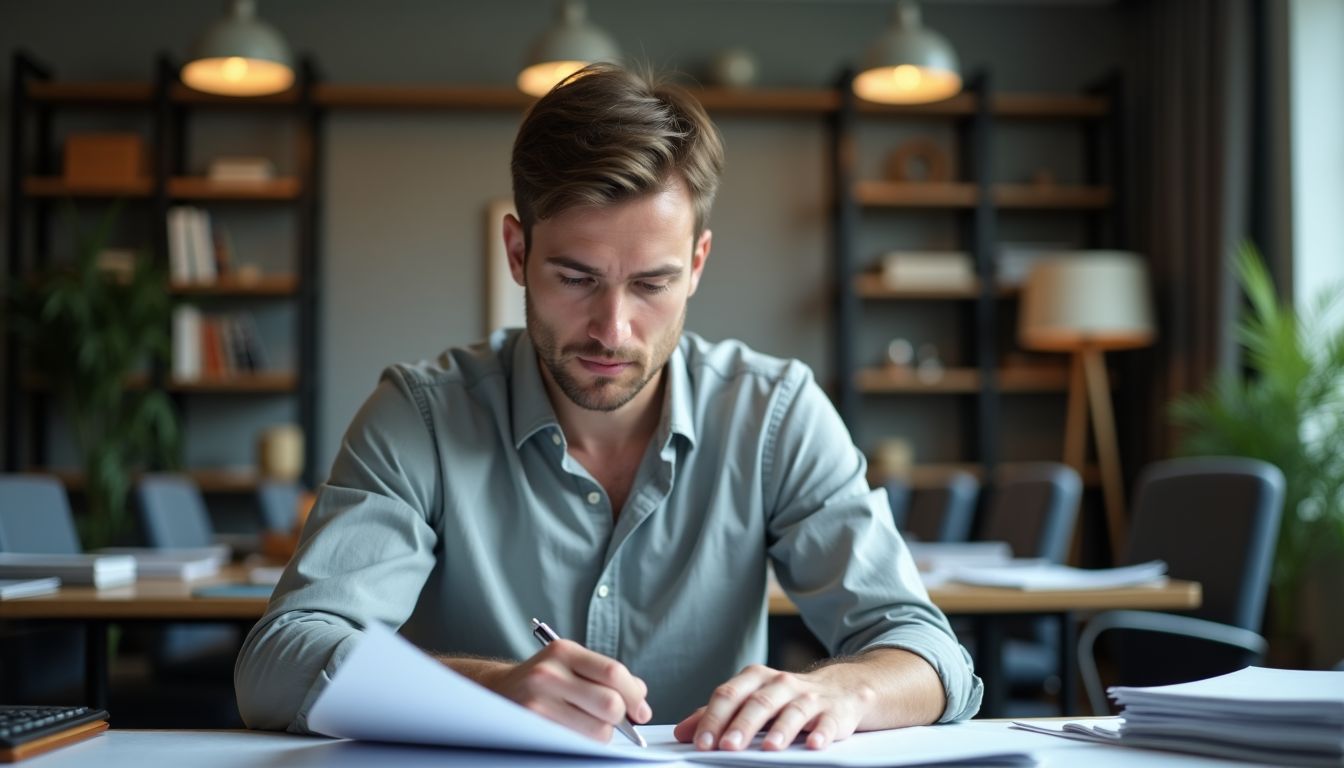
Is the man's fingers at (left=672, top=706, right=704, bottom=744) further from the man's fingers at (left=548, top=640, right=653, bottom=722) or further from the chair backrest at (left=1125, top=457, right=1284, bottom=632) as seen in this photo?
the chair backrest at (left=1125, top=457, right=1284, bottom=632)

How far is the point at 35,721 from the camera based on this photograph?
93 cm

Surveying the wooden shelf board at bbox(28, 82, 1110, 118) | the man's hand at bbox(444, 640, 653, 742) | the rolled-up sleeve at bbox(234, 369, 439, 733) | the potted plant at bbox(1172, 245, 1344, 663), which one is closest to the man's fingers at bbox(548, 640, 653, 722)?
the man's hand at bbox(444, 640, 653, 742)

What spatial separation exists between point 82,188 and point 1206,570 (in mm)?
4621

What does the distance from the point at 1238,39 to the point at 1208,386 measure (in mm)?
1290

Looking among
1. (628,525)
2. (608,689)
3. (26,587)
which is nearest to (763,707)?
(608,689)

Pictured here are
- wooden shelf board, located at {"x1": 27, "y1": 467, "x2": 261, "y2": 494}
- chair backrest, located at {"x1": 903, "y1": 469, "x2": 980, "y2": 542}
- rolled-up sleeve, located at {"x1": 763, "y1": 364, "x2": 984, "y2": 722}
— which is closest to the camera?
rolled-up sleeve, located at {"x1": 763, "y1": 364, "x2": 984, "y2": 722}

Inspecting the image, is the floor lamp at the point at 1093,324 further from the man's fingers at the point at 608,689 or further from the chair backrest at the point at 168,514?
the man's fingers at the point at 608,689

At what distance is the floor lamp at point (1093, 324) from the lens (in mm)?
4918

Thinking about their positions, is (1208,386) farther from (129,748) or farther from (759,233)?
(129,748)

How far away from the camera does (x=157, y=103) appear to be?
5.24 metres

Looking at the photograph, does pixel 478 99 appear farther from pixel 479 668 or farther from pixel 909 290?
pixel 479 668

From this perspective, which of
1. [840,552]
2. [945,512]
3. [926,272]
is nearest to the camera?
[840,552]

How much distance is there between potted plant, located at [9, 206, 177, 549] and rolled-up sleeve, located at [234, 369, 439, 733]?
3.89 m

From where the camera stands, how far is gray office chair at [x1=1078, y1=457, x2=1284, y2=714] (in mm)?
2252
